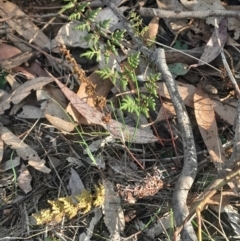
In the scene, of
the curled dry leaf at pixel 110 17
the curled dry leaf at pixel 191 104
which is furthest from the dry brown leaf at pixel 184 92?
the curled dry leaf at pixel 110 17

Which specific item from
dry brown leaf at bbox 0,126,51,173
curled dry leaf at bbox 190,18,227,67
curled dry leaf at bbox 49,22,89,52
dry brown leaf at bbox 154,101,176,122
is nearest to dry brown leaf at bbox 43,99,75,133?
dry brown leaf at bbox 0,126,51,173

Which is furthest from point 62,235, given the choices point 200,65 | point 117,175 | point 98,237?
point 200,65

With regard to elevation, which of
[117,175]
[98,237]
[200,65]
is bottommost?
A: [98,237]

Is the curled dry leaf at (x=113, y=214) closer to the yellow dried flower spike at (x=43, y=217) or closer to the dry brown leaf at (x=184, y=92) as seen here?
the yellow dried flower spike at (x=43, y=217)

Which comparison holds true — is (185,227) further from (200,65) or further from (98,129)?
(200,65)

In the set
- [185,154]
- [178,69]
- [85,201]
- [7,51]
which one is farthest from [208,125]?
[7,51]

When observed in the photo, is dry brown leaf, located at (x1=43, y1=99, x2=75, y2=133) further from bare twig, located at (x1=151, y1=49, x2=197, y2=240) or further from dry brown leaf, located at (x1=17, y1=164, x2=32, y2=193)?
bare twig, located at (x1=151, y1=49, x2=197, y2=240)
